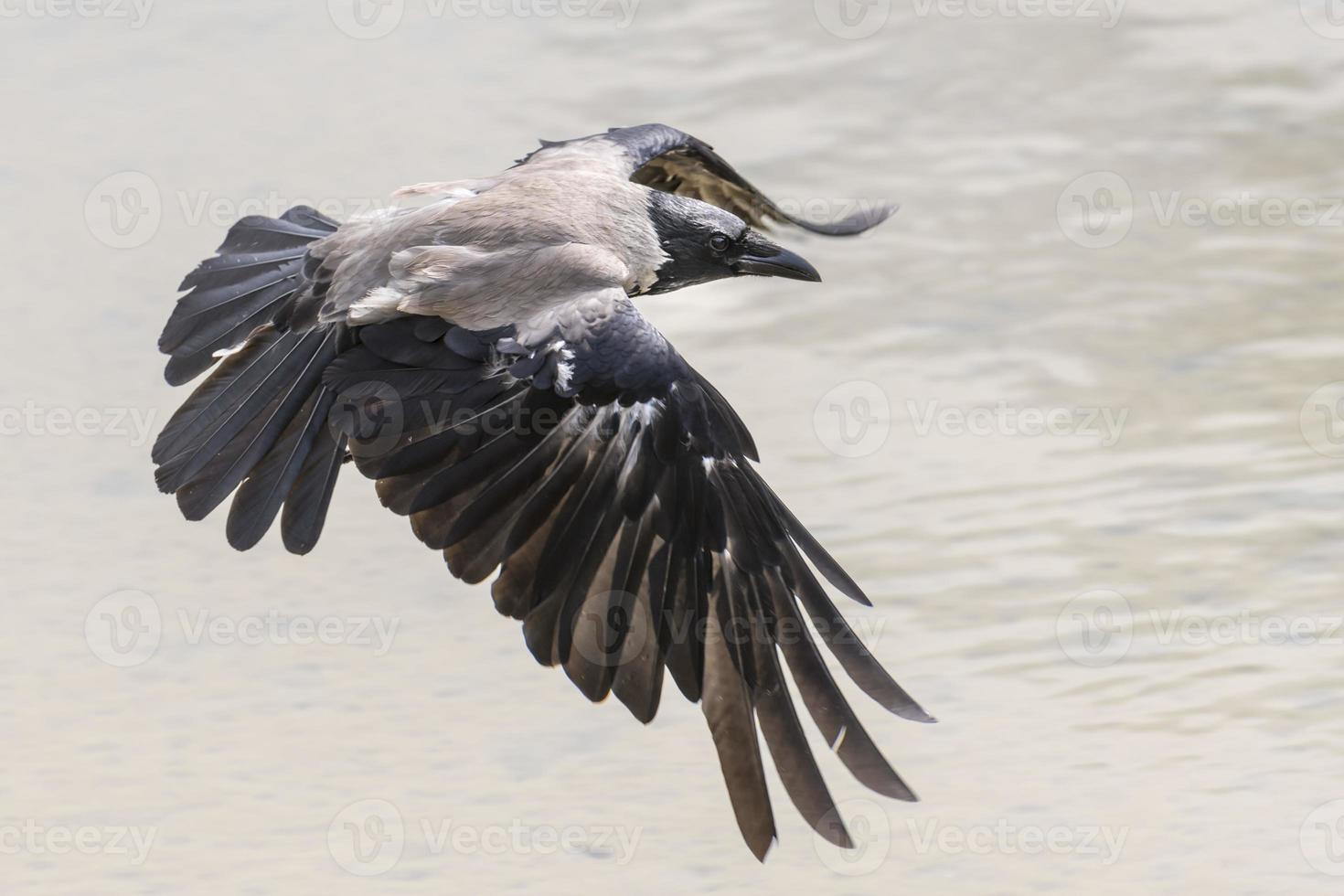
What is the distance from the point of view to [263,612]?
577 centimetres

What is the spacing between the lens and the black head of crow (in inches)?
205

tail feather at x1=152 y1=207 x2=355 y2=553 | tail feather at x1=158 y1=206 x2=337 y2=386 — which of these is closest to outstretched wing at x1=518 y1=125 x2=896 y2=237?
tail feather at x1=158 y1=206 x2=337 y2=386

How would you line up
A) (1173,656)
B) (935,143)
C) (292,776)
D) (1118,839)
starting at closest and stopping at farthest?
1. (1118,839)
2. (292,776)
3. (1173,656)
4. (935,143)

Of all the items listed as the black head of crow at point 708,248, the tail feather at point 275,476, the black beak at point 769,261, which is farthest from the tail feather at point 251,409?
the black beak at point 769,261

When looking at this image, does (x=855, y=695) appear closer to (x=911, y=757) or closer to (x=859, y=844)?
(x=911, y=757)

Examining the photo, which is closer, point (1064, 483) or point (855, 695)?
point (855, 695)

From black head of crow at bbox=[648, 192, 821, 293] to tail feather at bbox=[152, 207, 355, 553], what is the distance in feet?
3.35

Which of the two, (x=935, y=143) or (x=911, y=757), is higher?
(x=935, y=143)

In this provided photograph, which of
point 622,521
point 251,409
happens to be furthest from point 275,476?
point 622,521

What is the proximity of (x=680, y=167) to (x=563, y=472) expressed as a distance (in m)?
2.03

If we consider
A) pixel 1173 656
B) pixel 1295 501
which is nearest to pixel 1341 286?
pixel 1295 501

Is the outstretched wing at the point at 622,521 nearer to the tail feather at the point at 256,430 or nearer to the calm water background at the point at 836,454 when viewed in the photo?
the tail feather at the point at 256,430

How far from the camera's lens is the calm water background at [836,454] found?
4.85 metres

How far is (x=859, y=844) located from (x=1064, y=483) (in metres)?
2.11
